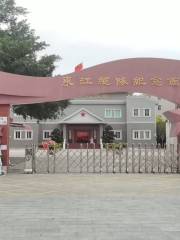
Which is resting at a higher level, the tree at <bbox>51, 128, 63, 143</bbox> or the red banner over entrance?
the red banner over entrance

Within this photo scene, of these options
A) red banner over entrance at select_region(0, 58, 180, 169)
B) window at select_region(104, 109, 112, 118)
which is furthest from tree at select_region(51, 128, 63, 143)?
red banner over entrance at select_region(0, 58, 180, 169)

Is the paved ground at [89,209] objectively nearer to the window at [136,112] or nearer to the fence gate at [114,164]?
the fence gate at [114,164]

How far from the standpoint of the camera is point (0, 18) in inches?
921

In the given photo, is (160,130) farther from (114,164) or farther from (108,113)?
(114,164)

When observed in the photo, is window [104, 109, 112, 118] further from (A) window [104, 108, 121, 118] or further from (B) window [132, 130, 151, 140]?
(B) window [132, 130, 151, 140]

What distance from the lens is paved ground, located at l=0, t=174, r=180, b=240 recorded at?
614 cm

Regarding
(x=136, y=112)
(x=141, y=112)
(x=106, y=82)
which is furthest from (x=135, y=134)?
(x=106, y=82)

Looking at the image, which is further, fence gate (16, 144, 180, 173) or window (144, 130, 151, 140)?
window (144, 130, 151, 140)

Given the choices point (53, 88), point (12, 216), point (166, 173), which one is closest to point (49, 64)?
point (53, 88)

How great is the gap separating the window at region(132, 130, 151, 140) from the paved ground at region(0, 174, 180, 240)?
35.1 meters

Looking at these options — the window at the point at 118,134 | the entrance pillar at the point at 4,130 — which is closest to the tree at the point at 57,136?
the window at the point at 118,134

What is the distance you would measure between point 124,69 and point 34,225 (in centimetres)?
913

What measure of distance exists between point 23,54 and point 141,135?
29.4 meters

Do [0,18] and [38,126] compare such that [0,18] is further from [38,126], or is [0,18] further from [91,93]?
[38,126]
